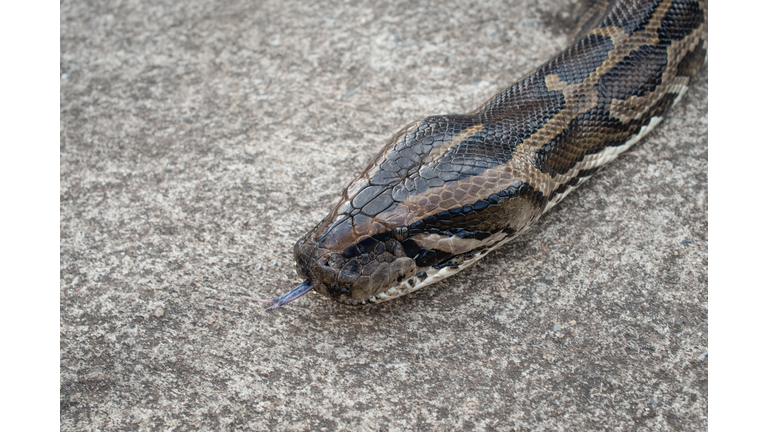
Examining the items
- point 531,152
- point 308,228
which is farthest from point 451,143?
point 308,228

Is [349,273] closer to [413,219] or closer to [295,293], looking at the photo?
[295,293]

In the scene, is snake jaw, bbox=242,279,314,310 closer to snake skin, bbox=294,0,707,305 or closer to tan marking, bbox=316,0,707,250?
snake skin, bbox=294,0,707,305

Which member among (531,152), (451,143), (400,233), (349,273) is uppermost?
(451,143)

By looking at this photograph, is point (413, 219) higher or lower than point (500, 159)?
lower

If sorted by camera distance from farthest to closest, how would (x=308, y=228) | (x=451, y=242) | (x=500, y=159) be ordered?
(x=308, y=228) < (x=500, y=159) < (x=451, y=242)

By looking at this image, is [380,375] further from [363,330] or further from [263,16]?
[263,16]

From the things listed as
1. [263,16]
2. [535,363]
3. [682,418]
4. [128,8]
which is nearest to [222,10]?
[263,16]

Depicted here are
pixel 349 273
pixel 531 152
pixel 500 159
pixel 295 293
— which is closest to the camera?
pixel 349 273

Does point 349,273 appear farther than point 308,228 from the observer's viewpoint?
No

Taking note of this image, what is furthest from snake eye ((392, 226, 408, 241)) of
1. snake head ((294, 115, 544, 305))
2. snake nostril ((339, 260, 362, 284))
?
snake nostril ((339, 260, 362, 284))
